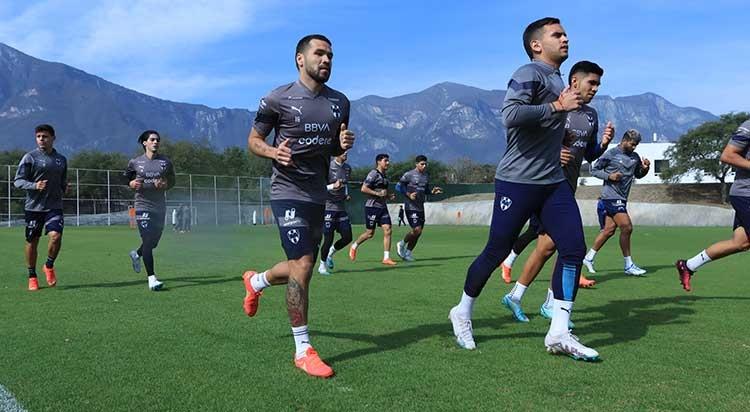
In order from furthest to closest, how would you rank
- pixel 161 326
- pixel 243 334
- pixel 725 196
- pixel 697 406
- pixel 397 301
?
pixel 725 196 → pixel 397 301 → pixel 161 326 → pixel 243 334 → pixel 697 406

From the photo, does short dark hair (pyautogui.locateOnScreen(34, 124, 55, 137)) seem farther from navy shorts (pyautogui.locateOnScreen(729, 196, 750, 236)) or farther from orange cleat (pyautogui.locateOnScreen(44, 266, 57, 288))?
navy shorts (pyautogui.locateOnScreen(729, 196, 750, 236))

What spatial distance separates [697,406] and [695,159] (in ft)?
244

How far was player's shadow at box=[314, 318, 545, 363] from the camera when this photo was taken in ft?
16.8

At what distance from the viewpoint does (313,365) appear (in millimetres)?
4391

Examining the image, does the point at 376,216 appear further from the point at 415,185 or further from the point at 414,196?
the point at 415,185

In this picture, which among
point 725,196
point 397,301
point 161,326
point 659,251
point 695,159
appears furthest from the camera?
point 695,159

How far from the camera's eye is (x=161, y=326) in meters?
6.10

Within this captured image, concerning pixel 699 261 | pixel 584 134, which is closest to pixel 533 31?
pixel 584 134

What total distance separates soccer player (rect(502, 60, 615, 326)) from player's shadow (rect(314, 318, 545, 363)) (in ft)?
1.90

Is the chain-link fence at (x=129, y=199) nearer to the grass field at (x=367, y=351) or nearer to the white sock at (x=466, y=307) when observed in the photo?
the grass field at (x=367, y=351)

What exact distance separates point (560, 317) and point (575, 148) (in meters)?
2.75

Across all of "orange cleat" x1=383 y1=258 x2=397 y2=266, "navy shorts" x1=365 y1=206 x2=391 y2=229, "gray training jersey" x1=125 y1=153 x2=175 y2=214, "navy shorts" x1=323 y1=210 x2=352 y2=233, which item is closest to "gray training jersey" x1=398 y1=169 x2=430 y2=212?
"navy shorts" x1=365 y1=206 x2=391 y2=229

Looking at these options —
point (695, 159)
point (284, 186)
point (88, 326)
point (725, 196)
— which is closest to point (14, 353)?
point (88, 326)

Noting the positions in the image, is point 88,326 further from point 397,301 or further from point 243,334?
point 397,301
